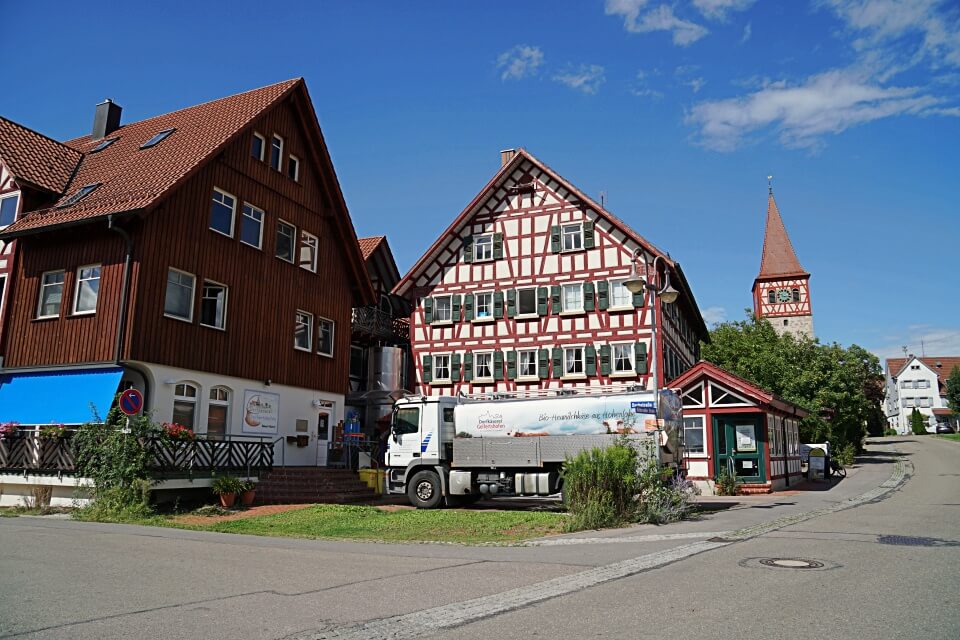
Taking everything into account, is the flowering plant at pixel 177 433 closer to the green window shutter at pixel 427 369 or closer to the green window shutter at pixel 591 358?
the green window shutter at pixel 427 369

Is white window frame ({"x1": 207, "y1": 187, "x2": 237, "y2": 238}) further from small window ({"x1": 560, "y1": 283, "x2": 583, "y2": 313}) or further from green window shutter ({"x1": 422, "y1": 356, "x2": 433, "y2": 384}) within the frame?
small window ({"x1": 560, "y1": 283, "x2": 583, "y2": 313})

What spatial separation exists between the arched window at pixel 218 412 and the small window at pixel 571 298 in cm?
1559

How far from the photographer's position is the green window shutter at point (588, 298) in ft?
104

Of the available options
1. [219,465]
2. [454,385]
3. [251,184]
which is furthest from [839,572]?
[454,385]

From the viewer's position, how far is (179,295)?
68.6ft

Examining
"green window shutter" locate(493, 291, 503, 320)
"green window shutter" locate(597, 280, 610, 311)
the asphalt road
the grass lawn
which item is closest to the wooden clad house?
the grass lawn

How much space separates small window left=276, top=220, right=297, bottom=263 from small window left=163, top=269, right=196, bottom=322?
14.5 feet

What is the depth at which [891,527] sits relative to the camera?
13.6 metres

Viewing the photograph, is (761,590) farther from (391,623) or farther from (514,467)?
(514,467)

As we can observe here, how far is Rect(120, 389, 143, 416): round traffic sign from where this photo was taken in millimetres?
16578

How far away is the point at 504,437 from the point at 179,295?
32.9 feet

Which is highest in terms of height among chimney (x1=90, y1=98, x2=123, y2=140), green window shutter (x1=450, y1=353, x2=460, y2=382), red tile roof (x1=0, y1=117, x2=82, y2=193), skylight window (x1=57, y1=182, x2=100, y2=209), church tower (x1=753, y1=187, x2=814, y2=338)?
church tower (x1=753, y1=187, x2=814, y2=338)

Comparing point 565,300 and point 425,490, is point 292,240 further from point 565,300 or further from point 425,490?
point 565,300

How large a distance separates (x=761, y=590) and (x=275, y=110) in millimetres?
22694
